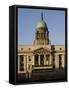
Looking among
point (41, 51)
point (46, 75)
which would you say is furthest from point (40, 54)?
point (46, 75)

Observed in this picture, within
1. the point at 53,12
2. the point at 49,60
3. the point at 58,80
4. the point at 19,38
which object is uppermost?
the point at 53,12

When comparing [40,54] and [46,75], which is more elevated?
[40,54]

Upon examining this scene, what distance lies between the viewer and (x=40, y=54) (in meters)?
A: 3.46

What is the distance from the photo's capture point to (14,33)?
3.31 metres

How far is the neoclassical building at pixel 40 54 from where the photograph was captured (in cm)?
338

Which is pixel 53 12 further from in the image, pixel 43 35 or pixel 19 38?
pixel 19 38

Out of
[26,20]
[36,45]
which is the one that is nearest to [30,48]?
[36,45]

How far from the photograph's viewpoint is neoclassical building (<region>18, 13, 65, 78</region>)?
11.1 ft

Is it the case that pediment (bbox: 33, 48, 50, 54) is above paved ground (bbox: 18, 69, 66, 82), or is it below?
above

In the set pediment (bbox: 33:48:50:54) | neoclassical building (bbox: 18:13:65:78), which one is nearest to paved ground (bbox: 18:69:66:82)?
neoclassical building (bbox: 18:13:65:78)

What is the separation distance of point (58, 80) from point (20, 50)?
57cm

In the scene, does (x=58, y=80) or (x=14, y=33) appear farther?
(x=58, y=80)

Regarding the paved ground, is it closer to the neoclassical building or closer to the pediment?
the neoclassical building

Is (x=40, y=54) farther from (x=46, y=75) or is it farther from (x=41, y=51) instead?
(x=46, y=75)
